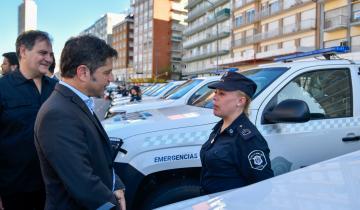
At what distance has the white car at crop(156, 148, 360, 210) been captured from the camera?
144 cm

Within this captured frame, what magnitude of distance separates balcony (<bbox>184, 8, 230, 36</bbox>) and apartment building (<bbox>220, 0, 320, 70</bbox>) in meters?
2.80

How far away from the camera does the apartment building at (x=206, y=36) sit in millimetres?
58125

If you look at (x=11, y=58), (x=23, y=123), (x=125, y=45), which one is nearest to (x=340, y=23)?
(x=11, y=58)

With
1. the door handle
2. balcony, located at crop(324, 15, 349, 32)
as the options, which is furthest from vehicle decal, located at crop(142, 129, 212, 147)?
balcony, located at crop(324, 15, 349, 32)

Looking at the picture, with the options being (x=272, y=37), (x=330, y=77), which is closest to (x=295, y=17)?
(x=272, y=37)

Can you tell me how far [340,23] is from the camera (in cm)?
3572

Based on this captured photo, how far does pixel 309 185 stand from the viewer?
5.61 ft

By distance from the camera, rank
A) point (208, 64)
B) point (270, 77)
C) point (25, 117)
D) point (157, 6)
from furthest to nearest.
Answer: point (157, 6)
point (208, 64)
point (270, 77)
point (25, 117)

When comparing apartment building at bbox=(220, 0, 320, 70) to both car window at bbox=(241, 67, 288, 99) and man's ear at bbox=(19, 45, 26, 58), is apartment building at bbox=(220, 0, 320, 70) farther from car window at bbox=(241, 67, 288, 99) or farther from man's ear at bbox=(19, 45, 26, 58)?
man's ear at bbox=(19, 45, 26, 58)

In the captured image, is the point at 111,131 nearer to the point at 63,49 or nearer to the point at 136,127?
the point at 136,127

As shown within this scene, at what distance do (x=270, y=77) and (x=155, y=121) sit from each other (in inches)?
46.0

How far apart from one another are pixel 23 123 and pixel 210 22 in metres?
62.6

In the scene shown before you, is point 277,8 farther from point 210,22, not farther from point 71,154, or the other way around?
point 71,154

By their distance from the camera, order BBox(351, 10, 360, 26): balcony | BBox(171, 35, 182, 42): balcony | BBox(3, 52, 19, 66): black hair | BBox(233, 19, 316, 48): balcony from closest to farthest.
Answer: BBox(3, 52, 19, 66): black hair < BBox(351, 10, 360, 26): balcony < BBox(233, 19, 316, 48): balcony < BBox(171, 35, 182, 42): balcony
